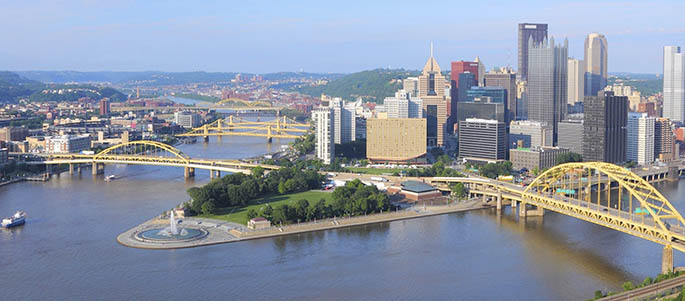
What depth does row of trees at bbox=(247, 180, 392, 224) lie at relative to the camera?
22.1m

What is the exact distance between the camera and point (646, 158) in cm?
3756

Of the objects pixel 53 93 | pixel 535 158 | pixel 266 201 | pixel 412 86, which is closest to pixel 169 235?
pixel 266 201

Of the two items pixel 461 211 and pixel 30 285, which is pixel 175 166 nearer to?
pixel 461 211

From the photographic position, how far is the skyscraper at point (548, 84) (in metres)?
47.8

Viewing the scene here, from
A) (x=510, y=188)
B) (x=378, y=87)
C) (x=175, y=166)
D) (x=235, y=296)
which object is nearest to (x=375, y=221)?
(x=510, y=188)

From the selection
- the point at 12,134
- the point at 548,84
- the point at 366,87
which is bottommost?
the point at 12,134

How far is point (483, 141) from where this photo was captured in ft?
122

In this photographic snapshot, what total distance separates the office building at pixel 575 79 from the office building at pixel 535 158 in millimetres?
30167

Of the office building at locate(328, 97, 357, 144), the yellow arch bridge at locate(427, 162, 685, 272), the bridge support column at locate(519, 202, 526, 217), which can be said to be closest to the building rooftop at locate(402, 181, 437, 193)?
the yellow arch bridge at locate(427, 162, 685, 272)

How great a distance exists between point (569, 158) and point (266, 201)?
1623 cm

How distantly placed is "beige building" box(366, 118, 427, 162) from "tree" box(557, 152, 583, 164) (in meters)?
6.36

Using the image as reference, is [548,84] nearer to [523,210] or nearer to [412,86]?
[412,86]

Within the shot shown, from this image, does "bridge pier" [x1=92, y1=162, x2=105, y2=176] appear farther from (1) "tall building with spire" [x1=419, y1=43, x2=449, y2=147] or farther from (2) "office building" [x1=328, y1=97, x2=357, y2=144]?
(1) "tall building with spire" [x1=419, y1=43, x2=449, y2=147]

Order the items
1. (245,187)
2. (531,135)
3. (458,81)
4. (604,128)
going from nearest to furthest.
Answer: (245,187), (604,128), (531,135), (458,81)
